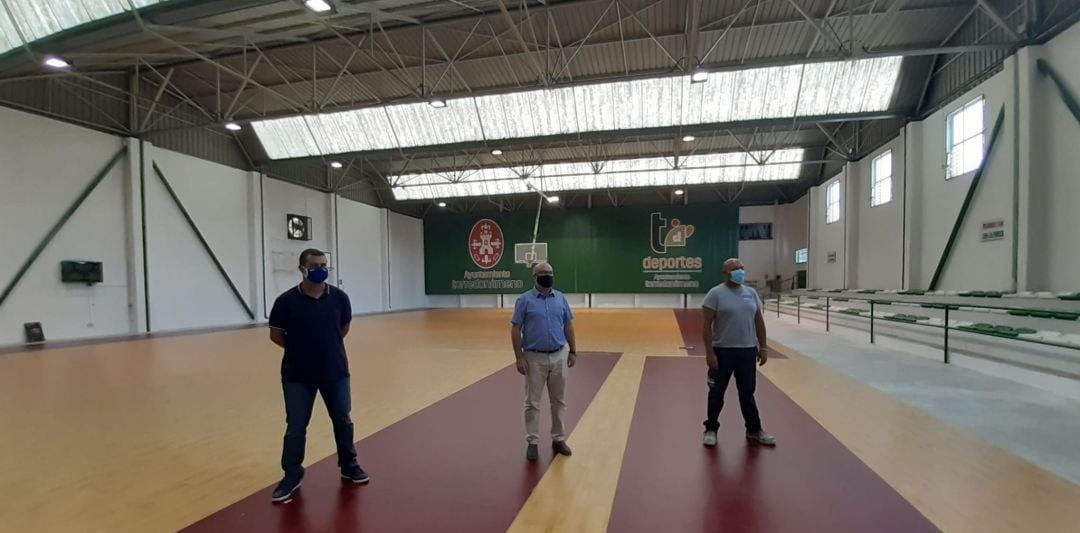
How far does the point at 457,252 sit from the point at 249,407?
22283mm

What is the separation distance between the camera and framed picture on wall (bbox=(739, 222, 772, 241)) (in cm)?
2434

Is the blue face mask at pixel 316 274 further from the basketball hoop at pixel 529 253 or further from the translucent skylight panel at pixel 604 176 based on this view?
the basketball hoop at pixel 529 253

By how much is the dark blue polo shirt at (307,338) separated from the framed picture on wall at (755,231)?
25.0m

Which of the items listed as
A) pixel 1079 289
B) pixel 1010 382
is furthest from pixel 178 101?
pixel 1079 289

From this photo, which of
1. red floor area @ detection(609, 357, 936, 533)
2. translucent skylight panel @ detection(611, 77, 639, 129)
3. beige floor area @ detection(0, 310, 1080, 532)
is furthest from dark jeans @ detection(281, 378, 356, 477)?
translucent skylight panel @ detection(611, 77, 639, 129)

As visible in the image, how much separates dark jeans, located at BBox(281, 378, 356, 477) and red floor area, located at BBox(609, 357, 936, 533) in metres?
1.89

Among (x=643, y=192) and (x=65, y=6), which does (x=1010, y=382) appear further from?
(x=643, y=192)

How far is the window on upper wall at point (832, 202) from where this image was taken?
18.1 m

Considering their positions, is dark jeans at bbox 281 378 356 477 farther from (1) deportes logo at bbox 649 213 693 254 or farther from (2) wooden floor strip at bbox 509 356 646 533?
(1) deportes logo at bbox 649 213 693 254

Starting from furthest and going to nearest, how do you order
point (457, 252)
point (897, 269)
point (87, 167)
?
point (457, 252) < point (897, 269) < point (87, 167)

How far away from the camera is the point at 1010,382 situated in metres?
5.82

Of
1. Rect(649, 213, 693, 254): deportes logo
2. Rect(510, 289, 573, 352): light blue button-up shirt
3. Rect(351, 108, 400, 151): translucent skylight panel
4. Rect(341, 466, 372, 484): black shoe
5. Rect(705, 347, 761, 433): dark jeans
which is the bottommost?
Rect(341, 466, 372, 484): black shoe

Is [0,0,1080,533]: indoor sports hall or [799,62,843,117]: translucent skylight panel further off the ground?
[799,62,843,117]: translucent skylight panel

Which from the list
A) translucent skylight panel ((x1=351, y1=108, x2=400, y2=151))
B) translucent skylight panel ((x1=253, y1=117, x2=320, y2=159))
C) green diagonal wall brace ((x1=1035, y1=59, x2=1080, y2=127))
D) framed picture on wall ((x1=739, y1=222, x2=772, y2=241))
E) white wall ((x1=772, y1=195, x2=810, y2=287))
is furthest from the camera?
framed picture on wall ((x1=739, y1=222, x2=772, y2=241))
